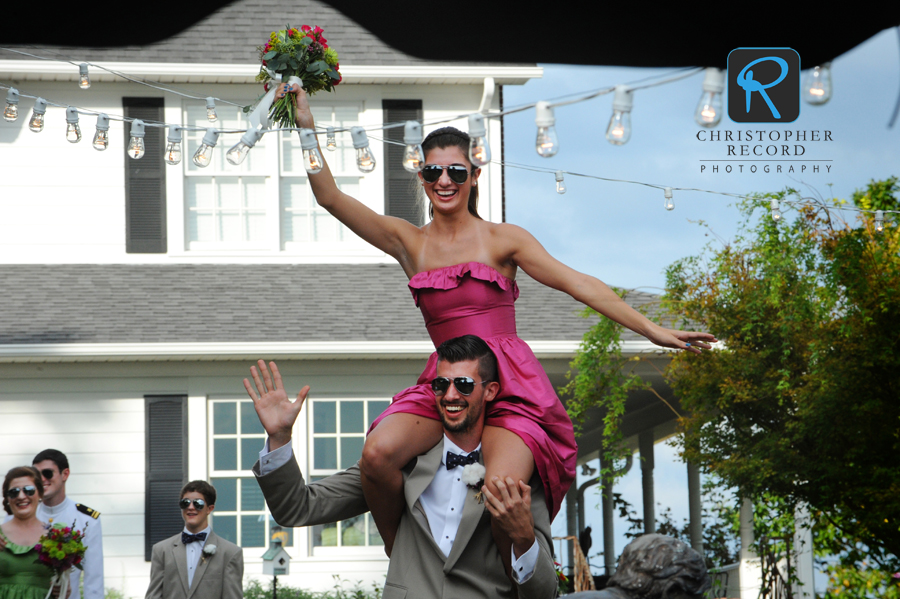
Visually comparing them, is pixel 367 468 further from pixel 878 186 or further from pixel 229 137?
pixel 878 186

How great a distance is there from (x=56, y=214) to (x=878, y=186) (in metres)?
8.92

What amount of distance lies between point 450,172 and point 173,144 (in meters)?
1.28

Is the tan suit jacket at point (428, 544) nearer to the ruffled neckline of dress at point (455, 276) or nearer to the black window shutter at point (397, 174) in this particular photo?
the ruffled neckline of dress at point (455, 276)

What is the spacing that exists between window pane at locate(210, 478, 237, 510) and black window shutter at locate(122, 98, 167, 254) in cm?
223

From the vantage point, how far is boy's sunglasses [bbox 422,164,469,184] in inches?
111

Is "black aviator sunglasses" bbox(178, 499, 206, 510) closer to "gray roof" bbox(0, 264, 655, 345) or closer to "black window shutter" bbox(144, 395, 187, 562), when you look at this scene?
"gray roof" bbox(0, 264, 655, 345)

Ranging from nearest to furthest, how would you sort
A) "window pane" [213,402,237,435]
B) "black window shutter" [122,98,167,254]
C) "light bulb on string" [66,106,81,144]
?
"light bulb on string" [66,106,81,144] < "window pane" [213,402,237,435] < "black window shutter" [122,98,167,254]

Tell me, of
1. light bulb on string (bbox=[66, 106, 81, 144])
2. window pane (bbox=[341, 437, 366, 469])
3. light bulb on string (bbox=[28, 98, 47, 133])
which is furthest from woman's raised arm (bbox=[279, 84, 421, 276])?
window pane (bbox=[341, 437, 366, 469])

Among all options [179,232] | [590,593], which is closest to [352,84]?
[179,232]

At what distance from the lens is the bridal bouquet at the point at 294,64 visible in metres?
3.11

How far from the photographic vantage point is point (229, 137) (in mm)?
9352

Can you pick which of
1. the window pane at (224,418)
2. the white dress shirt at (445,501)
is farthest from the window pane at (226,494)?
the white dress shirt at (445,501)

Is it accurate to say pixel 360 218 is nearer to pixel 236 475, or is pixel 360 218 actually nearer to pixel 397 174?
pixel 236 475

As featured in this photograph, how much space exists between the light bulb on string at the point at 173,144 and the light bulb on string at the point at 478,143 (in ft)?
4.09
